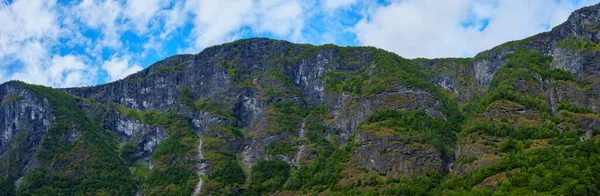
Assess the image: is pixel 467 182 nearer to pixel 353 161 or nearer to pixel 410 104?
pixel 353 161

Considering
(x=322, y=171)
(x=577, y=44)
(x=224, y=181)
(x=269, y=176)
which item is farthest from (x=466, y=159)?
(x=224, y=181)

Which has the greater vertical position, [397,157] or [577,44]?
[577,44]

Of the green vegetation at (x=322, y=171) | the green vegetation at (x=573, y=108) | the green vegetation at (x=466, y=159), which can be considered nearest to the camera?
the green vegetation at (x=466, y=159)

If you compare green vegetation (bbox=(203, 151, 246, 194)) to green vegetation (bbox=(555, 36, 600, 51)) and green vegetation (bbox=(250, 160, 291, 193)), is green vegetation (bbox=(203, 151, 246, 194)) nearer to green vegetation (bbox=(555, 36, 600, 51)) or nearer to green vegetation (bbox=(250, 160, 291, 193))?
green vegetation (bbox=(250, 160, 291, 193))

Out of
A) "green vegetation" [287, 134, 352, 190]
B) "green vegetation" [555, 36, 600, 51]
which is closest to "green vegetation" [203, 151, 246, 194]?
"green vegetation" [287, 134, 352, 190]

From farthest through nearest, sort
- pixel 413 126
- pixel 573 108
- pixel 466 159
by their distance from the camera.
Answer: pixel 413 126 < pixel 573 108 < pixel 466 159

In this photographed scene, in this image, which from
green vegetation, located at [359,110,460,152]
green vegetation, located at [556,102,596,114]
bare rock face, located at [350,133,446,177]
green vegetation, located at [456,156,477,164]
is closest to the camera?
green vegetation, located at [456,156,477,164]

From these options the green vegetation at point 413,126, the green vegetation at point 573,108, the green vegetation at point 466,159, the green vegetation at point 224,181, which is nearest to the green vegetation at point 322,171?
the green vegetation at point 413,126

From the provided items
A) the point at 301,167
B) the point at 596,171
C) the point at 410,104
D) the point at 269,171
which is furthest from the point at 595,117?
the point at 269,171

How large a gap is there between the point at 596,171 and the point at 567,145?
21.5 m

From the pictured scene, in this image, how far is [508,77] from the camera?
172250 mm

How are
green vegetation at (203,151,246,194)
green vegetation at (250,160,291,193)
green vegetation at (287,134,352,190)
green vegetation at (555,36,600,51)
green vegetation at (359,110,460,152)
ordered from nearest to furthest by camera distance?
green vegetation at (359,110,460,152) → green vegetation at (287,134,352,190) → green vegetation at (555,36,600,51) → green vegetation at (250,160,291,193) → green vegetation at (203,151,246,194)

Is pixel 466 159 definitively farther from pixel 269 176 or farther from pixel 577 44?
pixel 269 176

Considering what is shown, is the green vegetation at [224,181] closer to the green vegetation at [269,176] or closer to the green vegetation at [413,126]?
the green vegetation at [269,176]
